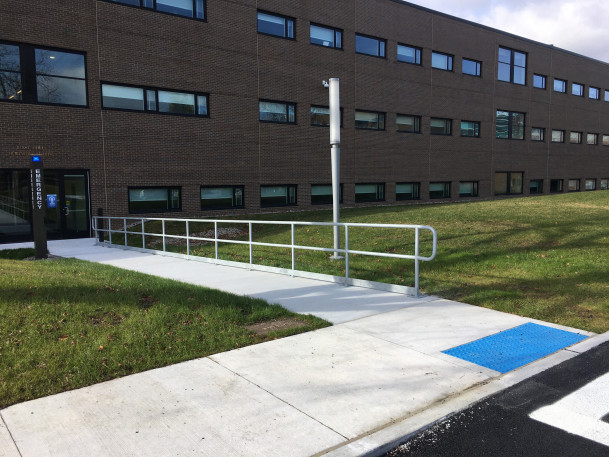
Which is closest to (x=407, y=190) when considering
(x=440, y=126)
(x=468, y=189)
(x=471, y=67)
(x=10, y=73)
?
(x=440, y=126)

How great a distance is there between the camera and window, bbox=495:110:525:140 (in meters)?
30.8

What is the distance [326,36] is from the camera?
904 inches

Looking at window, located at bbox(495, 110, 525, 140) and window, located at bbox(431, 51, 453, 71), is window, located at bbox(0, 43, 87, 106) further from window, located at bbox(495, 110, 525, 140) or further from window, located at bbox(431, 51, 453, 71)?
window, located at bbox(495, 110, 525, 140)

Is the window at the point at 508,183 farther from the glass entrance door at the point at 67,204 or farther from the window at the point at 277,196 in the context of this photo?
the glass entrance door at the point at 67,204

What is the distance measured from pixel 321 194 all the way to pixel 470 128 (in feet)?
40.3

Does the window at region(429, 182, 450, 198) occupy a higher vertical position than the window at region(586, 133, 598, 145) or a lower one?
lower

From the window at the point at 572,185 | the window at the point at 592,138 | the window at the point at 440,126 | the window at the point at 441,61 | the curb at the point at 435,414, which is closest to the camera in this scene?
the curb at the point at 435,414

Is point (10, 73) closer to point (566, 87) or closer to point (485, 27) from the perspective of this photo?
point (485, 27)

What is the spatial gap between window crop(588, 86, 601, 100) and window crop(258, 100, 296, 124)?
28.4 m

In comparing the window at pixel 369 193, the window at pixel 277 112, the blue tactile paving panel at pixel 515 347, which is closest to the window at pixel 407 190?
the window at pixel 369 193

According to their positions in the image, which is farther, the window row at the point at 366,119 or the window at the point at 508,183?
the window at the point at 508,183

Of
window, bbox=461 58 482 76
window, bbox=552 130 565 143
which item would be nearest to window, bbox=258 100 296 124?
window, bbox=461 58 482 76

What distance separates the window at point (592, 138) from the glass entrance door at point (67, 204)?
123 feet

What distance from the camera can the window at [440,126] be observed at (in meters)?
27.4
